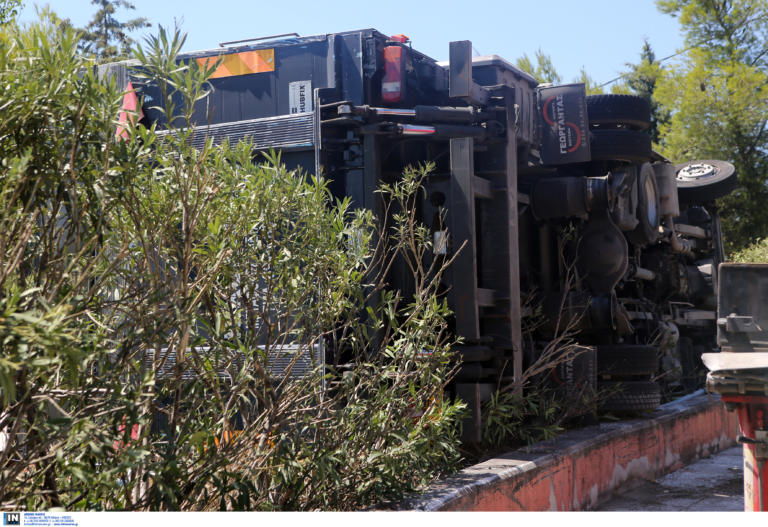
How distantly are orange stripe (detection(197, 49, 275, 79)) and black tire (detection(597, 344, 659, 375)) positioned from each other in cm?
415

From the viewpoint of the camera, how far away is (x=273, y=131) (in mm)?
7363

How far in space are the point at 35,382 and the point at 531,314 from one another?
576 centimetres

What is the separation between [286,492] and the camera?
450 centimetres

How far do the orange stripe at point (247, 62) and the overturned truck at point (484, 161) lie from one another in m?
0.01

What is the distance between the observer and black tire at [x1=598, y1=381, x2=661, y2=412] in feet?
29.4

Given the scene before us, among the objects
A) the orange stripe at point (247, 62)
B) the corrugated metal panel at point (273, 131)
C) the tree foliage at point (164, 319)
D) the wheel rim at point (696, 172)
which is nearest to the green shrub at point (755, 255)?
the wheel rim at point (696, 172)

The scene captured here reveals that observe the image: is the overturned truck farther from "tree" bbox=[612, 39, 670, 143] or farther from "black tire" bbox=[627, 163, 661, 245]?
"tree" bbox=[612, 39, 670, 143]

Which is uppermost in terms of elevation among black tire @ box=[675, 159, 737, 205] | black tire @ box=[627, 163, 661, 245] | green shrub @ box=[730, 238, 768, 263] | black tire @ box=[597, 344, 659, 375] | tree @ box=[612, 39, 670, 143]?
tree @ box=[612, 39, 670, 143]

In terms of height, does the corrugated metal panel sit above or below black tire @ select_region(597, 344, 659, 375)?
above

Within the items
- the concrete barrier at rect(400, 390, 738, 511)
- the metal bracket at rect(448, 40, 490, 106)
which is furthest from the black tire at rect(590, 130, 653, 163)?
the metal bracket at rect(448, 40, 490, 106)

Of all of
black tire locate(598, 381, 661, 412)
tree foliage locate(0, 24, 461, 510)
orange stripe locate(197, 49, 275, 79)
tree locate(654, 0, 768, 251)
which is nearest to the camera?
tree foliage locate(0, 24, 461, 510)

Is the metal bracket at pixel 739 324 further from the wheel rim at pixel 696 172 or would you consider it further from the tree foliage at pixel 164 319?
the wheel rim at pixel 696 172

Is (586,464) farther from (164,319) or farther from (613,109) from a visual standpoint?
(164,319)

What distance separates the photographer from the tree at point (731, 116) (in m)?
22.3
